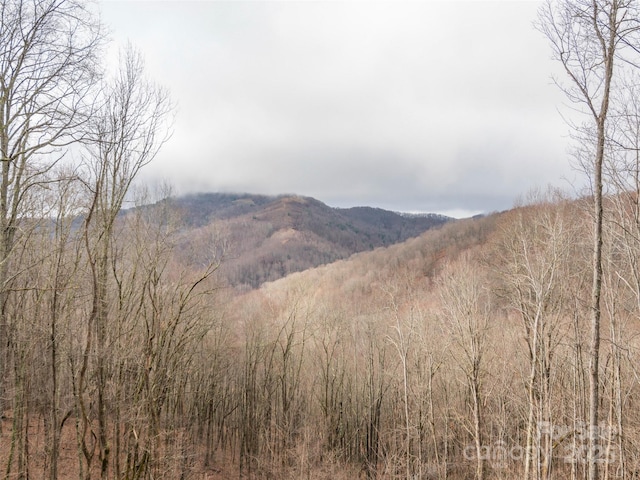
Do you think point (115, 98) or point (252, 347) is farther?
point (252, 347)

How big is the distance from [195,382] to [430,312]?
14545 millimetres

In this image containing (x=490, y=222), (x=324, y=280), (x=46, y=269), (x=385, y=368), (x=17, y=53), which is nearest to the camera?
(x=17, y=53)

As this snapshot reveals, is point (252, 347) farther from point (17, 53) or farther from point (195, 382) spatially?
point (17, 53)

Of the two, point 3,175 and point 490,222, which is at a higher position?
point 490,222

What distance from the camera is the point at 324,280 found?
237ft

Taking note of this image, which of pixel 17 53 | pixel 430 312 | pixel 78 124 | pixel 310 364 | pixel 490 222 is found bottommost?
pixel 310 364

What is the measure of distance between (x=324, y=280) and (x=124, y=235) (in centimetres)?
6247

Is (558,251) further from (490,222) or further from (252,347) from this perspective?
(490,222)

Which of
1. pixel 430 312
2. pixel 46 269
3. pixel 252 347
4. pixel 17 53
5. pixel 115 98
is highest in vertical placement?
pixel 115 98

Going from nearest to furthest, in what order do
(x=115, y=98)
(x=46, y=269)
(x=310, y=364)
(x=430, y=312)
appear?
1. (x=115, y=98)
2. (x=46, y=269)
3. (x=430, y=312)
4. (x=310, y=364)

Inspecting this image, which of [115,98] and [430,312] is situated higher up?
[115,98]

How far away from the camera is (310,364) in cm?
2678

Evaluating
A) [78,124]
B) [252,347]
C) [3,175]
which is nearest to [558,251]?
[78,124]

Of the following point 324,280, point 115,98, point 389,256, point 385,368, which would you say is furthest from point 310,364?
point 389,256
